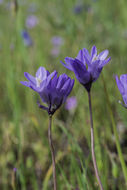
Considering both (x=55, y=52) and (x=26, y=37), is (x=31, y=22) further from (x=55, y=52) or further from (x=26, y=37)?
(x=26, y=37)

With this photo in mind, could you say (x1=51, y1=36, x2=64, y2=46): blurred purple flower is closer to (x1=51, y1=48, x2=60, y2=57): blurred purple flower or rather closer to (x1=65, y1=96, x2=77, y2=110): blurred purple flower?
(x1=51, y1=48, x2=60, y2=57): blurred purple flower

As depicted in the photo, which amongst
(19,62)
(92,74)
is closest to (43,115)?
(19,62)

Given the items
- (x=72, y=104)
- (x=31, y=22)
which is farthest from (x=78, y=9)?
(x=72, y=104)

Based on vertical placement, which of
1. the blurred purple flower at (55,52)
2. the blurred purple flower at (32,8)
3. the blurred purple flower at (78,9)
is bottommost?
the blurred purple flower at (55,52)

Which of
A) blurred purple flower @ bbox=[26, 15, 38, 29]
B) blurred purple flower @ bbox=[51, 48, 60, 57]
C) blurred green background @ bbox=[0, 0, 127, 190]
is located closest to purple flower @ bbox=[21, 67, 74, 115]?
blurred green background @ bbox=[0, 0, 127, 190]

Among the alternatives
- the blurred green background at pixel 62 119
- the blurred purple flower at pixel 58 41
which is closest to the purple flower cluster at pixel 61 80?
the blurred green background at pixel 62 119

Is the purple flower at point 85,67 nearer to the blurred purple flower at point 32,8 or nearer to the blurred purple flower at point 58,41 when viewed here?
the blurred purple flower at point 58,41
